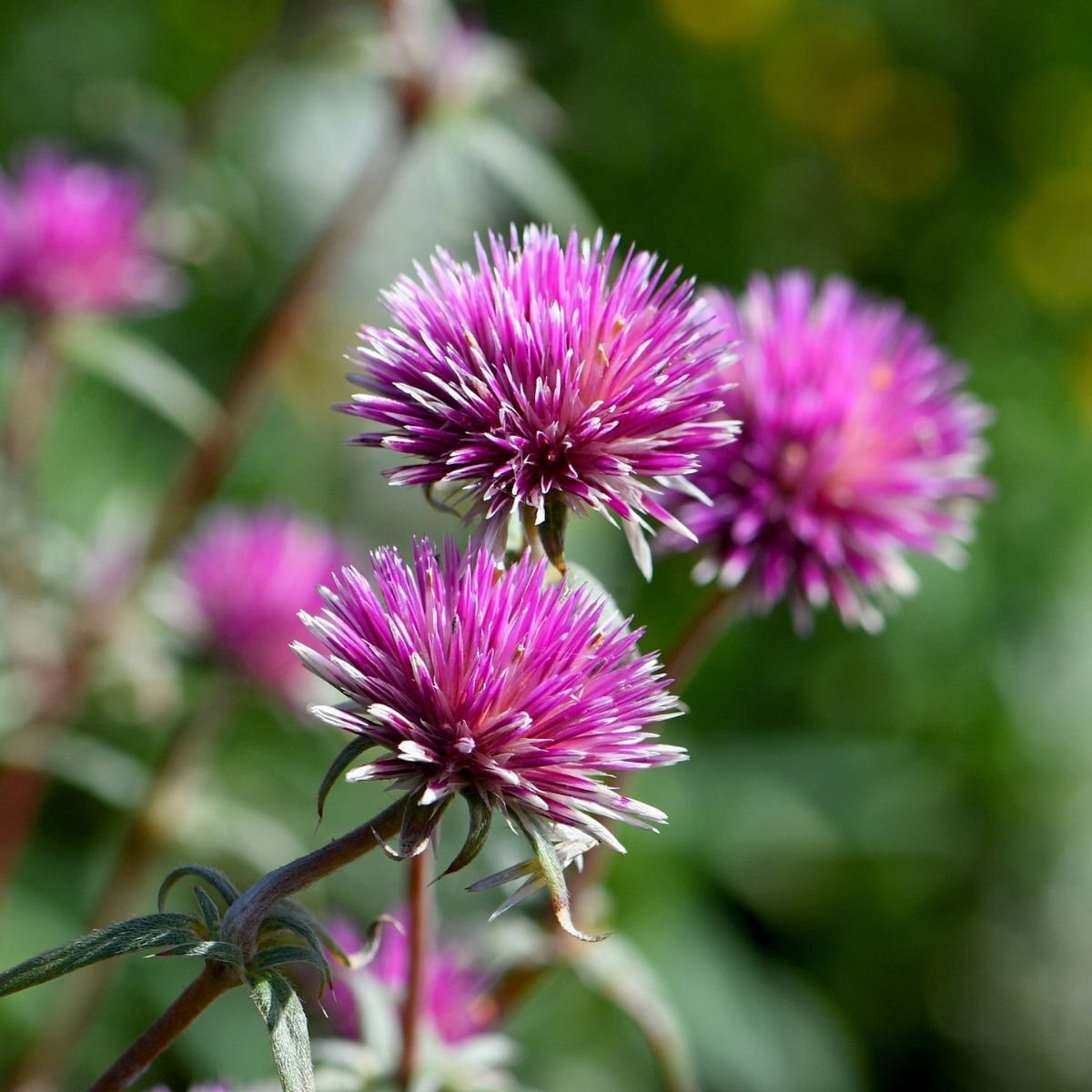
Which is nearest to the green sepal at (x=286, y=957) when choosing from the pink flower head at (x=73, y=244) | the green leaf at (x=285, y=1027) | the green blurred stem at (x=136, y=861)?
the green leaf at (x=285, y=1027)

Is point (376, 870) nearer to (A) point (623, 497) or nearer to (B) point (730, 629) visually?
(B) point (730, 629)

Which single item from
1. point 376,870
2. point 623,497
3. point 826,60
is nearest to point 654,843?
point 376,870

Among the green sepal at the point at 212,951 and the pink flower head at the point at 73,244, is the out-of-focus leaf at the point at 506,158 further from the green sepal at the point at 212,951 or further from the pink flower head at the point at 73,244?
the green sepal at the point at 212,951

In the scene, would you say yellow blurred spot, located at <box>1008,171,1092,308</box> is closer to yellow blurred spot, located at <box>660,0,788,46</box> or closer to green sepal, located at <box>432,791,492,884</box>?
yellow blurred spot, located at <box>660,0,788,46</box>

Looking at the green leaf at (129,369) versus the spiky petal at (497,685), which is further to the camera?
the green leaf at (129,369)

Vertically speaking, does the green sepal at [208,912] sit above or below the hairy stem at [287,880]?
below

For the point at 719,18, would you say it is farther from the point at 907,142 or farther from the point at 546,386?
the point at 546,386
